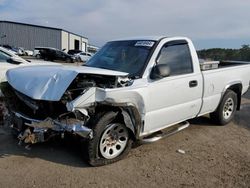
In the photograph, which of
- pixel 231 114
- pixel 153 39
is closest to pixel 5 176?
pixel 153 39

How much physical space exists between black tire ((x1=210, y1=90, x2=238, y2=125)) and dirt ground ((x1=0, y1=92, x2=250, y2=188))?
0.96m

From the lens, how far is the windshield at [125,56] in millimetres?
4859

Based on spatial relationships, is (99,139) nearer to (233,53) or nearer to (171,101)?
(171,101)

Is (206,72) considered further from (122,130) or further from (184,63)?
(122,130)

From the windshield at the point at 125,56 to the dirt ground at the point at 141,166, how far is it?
4.54ft

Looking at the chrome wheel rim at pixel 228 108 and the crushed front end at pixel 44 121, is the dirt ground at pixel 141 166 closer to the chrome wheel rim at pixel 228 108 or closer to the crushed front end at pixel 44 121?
the crushed front end at pixel 44 121

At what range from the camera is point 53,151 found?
15.5ft

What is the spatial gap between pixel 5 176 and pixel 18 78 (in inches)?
57.8

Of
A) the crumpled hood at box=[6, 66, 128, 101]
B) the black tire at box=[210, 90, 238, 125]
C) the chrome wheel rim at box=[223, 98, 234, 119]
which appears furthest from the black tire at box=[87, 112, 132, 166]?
the chrome wheel rim at box=[223, 98, 234, 119]

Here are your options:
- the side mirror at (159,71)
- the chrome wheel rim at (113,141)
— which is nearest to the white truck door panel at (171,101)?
Result: the side mirror at (159,71)

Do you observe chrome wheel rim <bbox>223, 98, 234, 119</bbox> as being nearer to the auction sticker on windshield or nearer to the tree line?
the auction sticker on windshield

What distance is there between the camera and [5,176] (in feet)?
12.6

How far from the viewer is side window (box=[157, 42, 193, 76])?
16.8 feet

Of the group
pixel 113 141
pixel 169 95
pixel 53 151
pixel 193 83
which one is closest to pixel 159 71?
pixel 169 95
